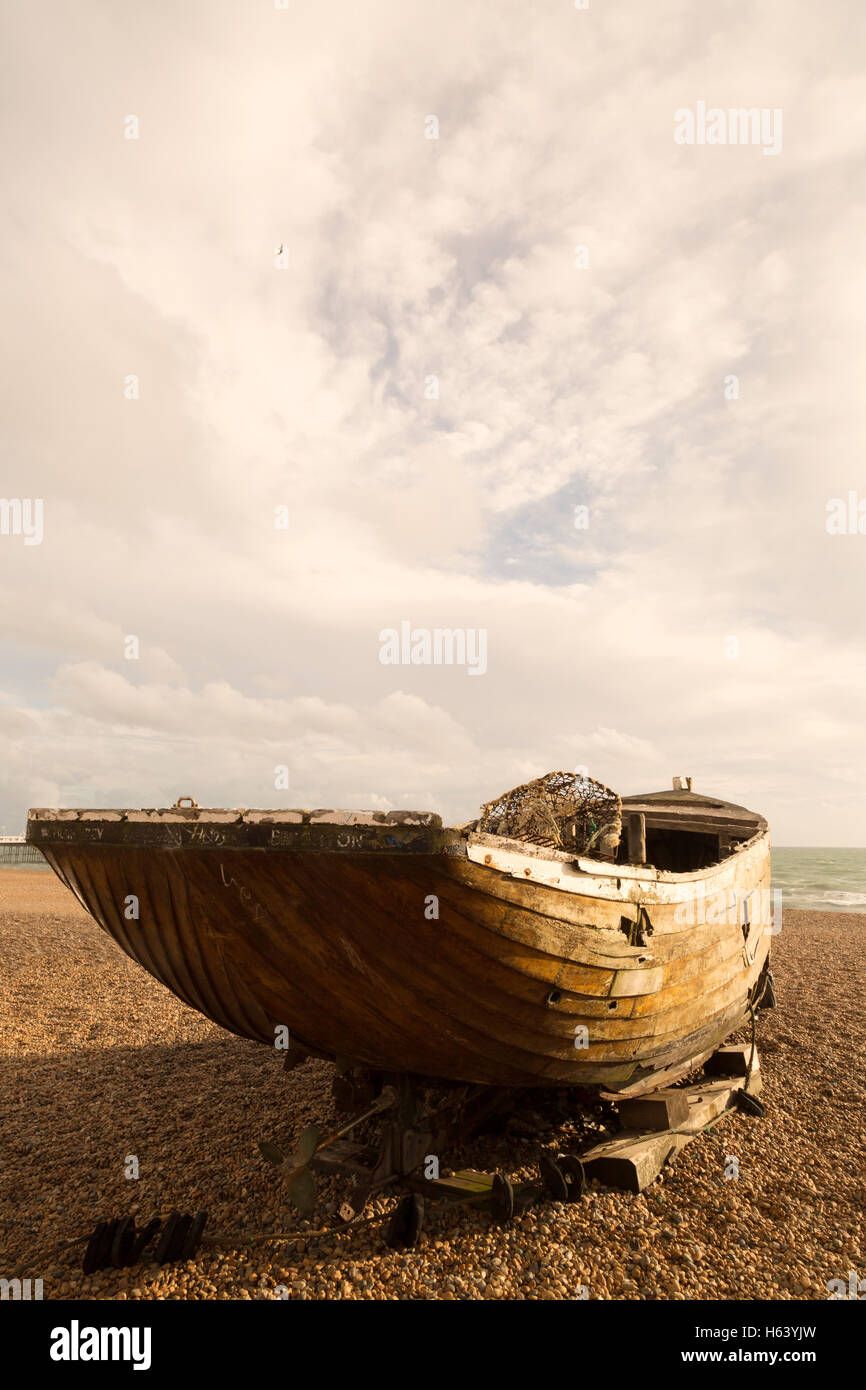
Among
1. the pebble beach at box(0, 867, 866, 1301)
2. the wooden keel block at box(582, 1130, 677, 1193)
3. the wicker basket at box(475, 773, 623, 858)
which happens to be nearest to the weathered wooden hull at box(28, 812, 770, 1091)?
the wooden keel block at box(582, 1130, 677, 1193)

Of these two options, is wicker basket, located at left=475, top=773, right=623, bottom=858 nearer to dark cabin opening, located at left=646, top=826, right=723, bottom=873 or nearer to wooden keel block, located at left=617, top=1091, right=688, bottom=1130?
wooden keel block, located at left=617, top=1091, right=688, bottom=1130

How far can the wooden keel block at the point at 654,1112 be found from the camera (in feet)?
16.8

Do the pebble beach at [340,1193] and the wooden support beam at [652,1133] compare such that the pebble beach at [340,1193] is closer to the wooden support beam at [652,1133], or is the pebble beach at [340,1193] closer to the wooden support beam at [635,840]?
the wooden support beam at [652,1133]

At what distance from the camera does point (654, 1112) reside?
16.8ft

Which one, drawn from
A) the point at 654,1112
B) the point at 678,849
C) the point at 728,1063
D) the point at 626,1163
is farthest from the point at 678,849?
the point at 626,1163

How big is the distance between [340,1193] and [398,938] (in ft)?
8.47

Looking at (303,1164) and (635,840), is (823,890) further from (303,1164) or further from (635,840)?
(303,1164)

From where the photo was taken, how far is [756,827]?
8.53 meters

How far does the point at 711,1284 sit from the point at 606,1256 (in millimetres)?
580

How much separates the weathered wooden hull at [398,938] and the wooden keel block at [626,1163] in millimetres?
428

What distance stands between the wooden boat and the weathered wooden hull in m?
0.01

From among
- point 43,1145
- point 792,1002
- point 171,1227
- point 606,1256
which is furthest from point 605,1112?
point 792,1002

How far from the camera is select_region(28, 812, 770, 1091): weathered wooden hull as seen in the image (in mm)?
3441

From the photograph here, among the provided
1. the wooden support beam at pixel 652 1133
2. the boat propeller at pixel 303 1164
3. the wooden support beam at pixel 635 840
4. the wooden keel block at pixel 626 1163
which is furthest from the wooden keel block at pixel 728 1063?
the boat propeller at pixel 303 1164
